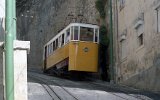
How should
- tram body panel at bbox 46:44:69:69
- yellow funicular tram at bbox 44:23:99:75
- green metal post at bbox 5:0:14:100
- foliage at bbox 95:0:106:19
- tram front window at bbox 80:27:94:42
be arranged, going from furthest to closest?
foliage at bbox 95:0:106:19
tram front window at bbox 80:27:94:42
tram body panel at bbox 46:44:69:69
yellow funicular tram at bbox 44:23:99:75
green metal post at bbox 5:0:14:100

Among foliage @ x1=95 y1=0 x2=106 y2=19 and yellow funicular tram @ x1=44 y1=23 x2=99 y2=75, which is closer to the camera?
yellow funicular tram @ x1=44 y1=23 x2=99 y2=75

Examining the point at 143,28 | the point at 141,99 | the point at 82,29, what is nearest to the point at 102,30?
the point at 82,29

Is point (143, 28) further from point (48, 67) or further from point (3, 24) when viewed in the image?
point (3, 24)

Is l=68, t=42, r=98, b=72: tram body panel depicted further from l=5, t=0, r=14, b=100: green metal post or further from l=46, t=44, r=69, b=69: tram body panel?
l=5, t=0, r=14, b=100: green metal post

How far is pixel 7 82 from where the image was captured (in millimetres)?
5430

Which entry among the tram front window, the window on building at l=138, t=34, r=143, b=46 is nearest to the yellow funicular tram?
the tram front window

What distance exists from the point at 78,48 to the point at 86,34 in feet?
3.97

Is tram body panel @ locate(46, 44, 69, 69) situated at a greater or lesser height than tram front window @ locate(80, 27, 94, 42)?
lesser

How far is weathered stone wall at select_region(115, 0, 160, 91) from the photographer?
17438mm

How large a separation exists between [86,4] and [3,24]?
23121 mm

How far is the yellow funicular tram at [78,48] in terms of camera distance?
2219cm

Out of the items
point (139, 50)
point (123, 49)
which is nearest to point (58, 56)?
point (123, 49)

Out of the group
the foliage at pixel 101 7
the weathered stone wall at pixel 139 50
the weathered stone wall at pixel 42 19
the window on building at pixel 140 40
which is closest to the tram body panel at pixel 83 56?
the weathered stone wall at pixel 139 50

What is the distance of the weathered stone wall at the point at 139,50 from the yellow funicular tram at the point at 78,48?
127cm
